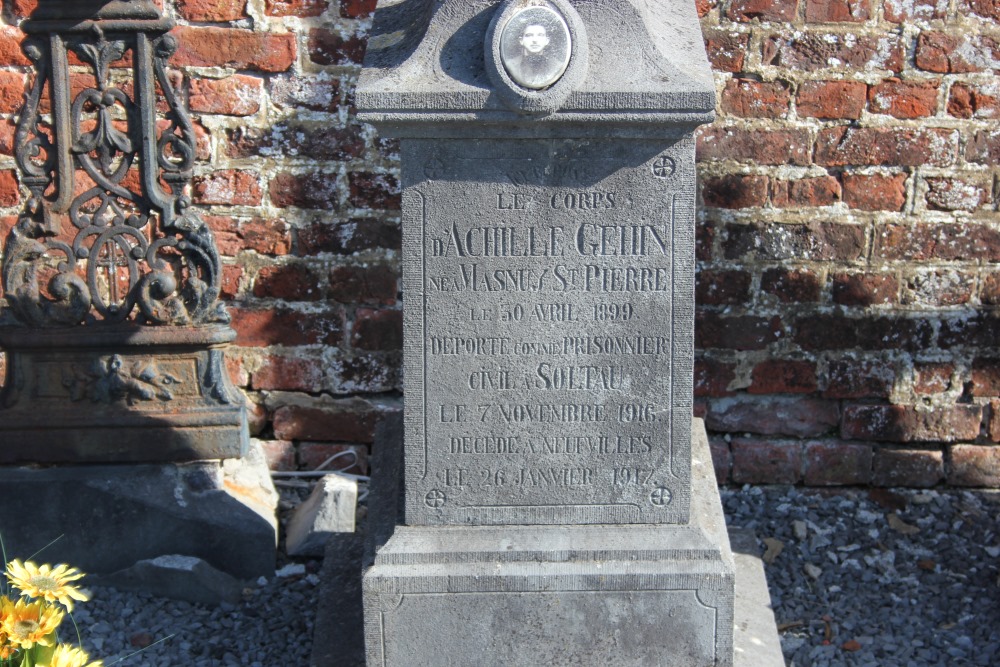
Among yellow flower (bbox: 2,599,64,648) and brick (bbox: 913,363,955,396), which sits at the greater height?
brick (bbox: 913,363,955,396)

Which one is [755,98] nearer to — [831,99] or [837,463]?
[831,99]

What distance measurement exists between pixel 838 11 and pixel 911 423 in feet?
4.39

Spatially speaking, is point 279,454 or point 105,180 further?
point 279,454

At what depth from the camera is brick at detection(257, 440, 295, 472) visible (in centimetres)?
368

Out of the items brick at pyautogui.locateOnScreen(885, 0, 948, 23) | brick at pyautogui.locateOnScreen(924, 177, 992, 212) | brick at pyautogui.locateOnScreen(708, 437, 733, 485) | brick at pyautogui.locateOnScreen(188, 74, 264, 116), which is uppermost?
brick at pyautogui.locateOnScreen(885, 0, 948, 23)

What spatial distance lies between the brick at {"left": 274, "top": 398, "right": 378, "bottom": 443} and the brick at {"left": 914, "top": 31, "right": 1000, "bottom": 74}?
81.6 inches

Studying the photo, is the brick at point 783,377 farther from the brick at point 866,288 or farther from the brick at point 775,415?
the brick at point 866,288

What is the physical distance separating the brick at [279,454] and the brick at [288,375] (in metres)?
0.18

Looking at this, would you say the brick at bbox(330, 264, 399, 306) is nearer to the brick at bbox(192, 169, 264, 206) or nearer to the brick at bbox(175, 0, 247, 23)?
the brick at bbox(192, 169, 264, 206)

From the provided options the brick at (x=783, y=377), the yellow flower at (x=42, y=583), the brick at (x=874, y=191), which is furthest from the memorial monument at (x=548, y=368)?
the brick at (x=874, y=191)

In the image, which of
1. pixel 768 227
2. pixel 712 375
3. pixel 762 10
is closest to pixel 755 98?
pixel 762 10

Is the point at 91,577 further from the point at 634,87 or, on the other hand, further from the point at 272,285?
the point at 634,87

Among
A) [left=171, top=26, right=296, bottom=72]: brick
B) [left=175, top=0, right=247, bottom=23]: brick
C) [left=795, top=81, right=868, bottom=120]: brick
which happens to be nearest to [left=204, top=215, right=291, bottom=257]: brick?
[left=171, top=26, right=296, bottom=72]: brick

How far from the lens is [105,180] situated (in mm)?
3189
